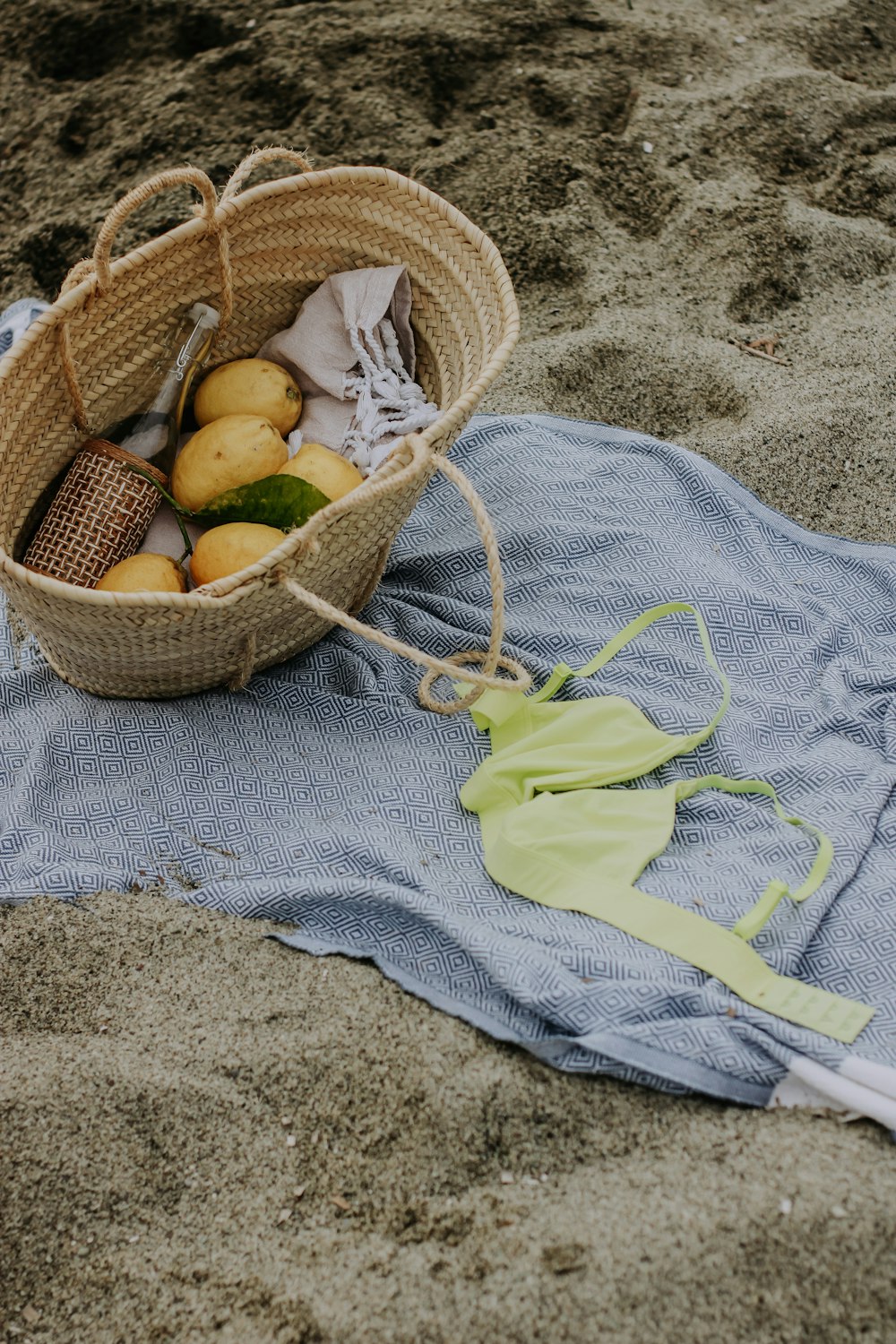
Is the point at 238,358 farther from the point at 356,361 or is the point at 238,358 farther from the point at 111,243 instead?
the point at 111,243

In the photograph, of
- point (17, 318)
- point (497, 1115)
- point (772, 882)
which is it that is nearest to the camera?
point (497, 1115)

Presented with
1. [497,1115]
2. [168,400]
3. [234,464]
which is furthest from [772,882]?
[168,400]

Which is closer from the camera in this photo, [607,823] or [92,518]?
[607,823]

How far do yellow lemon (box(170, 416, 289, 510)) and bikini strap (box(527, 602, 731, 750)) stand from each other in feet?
1.74

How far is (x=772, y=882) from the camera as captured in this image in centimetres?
137

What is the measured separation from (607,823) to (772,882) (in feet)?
0.76

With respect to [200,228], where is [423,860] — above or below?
below

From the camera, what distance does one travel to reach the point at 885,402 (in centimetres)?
215

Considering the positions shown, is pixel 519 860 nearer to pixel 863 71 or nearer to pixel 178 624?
pixel 178 624

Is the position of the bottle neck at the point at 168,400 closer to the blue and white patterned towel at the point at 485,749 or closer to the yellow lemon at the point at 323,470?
the yellow lemon at the point at 323,470

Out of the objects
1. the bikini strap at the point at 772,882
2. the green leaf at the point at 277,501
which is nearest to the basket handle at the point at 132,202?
the green leaf at the point at 277,501

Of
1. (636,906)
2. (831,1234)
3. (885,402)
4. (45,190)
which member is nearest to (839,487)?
(885,402)

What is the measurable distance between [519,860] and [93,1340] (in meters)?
0.71

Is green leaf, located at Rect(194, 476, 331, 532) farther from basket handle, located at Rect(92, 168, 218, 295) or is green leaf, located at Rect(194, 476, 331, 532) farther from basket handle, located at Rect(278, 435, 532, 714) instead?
basket handle, located at Rect(92, 168, 218, 295)
